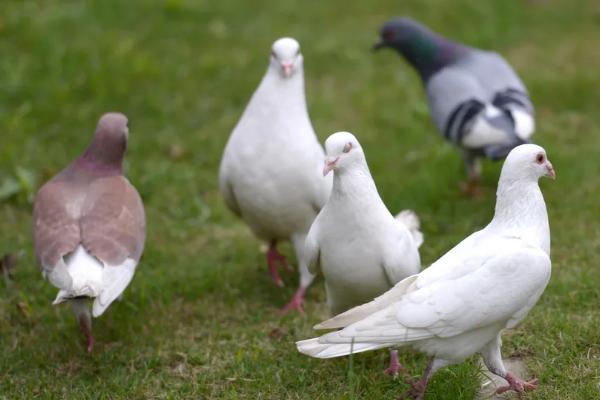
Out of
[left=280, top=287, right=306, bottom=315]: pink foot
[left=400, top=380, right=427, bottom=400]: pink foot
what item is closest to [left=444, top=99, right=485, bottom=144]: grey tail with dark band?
[left=280, top=287, right=306, bottom=315]: pink foot

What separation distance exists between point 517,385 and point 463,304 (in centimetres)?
59

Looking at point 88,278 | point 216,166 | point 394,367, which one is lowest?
point 216,166

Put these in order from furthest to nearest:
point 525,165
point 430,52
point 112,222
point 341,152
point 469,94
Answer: point 430,52 → point 469,94 → point 112,222 → point 341,152 → point 525,165

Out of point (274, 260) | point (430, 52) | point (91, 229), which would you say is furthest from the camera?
point (430, 52)

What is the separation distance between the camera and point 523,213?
3.87 metres

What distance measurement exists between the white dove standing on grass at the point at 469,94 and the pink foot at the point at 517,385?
2117 mm

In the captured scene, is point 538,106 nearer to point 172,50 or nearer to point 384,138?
point 384,138

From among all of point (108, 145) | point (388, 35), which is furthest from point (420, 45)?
point (108, 145)

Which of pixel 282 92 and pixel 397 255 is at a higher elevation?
pixel 282 92

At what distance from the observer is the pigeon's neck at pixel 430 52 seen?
21.9 ft

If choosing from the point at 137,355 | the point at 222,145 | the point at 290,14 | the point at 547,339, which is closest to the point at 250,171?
the point at 137,355

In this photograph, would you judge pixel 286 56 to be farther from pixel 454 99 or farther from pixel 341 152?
pixel 454 99

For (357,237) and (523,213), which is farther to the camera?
(357,237)

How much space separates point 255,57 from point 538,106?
2622 mm
